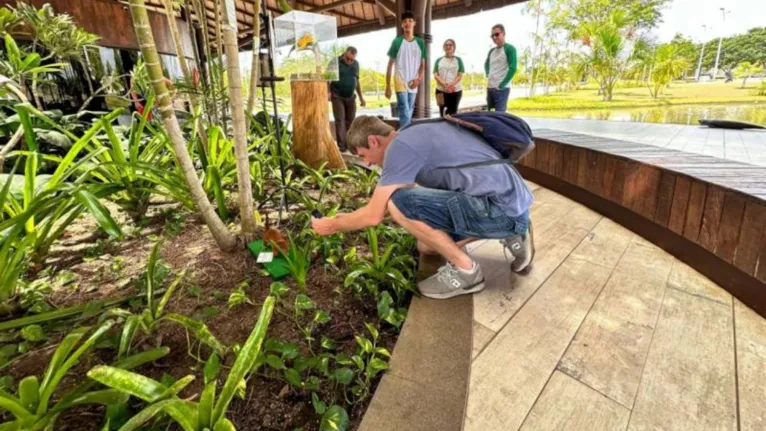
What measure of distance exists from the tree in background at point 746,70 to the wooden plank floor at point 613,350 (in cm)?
347

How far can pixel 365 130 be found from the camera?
1.23 metres

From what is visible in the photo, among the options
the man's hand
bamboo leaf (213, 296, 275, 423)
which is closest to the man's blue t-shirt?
the man's hand

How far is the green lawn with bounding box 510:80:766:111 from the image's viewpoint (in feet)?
13.3

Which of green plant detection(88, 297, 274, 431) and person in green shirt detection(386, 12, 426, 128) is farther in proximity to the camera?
person in green shirt detection(386, 12, 426, 128)

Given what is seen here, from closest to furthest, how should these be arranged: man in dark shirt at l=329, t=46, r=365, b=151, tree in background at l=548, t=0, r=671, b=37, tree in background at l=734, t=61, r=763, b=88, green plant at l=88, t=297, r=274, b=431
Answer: green plant at l=88, t=297, r=274, b=431, tree in background at l=734, t=61, r=763, b=88, man in dark shirt at l=329, t=46, r=365, b=151, tree in background at l=548, t=0, r=671, b=37

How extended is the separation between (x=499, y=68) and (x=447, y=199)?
266 cm

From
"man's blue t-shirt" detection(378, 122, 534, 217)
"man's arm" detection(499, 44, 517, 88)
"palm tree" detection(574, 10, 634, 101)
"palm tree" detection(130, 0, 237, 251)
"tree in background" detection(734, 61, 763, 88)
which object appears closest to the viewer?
"palm tree" detection(130, 0, 237, 251)

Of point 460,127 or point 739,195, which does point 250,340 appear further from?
point 739,195

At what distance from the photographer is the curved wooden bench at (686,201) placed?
45.1 inches

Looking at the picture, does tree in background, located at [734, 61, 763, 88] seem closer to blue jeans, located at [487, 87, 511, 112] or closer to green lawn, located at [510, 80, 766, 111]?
green lawn, located at [510, 80, 766, 111]

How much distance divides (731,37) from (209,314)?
5.46 meters

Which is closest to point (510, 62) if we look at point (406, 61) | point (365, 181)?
point (406, 61)

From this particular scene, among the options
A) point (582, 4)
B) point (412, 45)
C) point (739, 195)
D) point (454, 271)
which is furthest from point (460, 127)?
point (582, 4)

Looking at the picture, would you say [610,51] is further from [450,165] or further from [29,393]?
[29,393]
